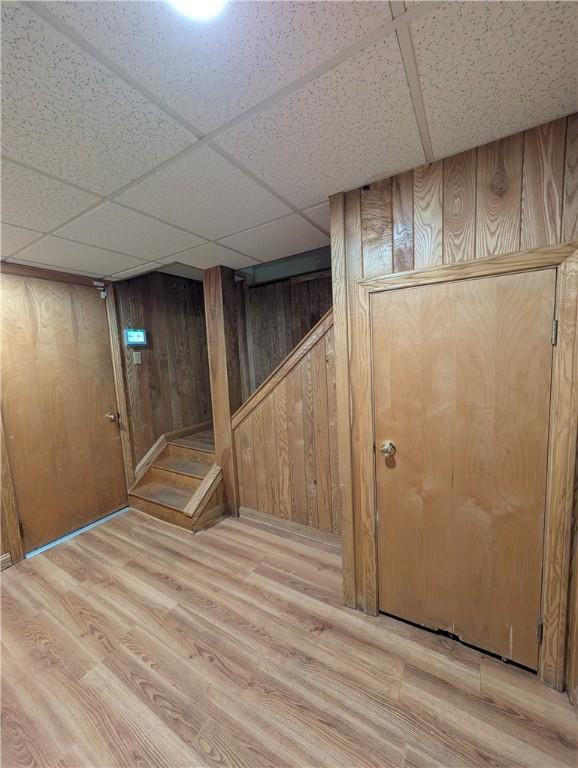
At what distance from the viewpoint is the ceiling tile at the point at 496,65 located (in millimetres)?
715

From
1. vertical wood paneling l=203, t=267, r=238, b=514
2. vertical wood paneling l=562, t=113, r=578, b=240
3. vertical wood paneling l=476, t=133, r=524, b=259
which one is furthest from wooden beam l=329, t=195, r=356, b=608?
vertical wood paneling l=203, t=267, r=238, b=514

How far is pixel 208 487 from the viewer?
2682 mm

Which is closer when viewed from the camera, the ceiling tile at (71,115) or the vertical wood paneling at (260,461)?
the ceiling tile at (71,115)

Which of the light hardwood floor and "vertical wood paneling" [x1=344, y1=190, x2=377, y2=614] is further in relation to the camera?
"vertical wood paneling" [x1=344, y1=190, x2=377, y2=614]

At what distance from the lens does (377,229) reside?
57.1 inches

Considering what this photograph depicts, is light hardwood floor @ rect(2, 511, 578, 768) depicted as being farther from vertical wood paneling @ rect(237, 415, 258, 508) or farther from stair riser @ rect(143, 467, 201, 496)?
stair riser @ rect(143, 467, 201, 496)

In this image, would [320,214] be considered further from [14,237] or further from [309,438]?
[14,237]

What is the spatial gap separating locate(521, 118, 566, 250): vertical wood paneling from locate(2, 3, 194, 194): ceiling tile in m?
1.31

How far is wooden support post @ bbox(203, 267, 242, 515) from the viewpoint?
2.63 meters

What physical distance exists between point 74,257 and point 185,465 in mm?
2144

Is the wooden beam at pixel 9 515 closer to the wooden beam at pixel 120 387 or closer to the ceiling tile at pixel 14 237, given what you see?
the wooden beam at pixel 120 387

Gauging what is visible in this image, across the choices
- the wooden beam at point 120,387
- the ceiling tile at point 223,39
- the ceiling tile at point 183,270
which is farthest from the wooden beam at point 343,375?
the wooden beam at point 120,387

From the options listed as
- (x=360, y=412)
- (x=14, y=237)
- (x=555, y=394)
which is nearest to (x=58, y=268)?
(x=14, y=237)

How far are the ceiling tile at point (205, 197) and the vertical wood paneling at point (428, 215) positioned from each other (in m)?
0.69
